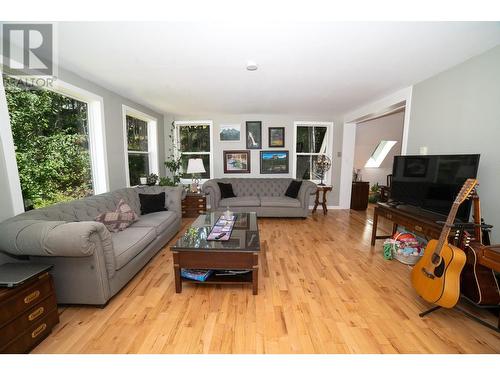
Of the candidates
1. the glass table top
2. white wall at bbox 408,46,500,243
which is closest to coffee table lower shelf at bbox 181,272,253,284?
the glass table top

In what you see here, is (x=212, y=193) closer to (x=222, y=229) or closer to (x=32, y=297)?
(x=222, y=229)

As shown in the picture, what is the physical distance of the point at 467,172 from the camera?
1886mm

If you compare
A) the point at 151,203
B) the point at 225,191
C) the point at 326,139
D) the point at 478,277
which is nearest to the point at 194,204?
the point at 225,191

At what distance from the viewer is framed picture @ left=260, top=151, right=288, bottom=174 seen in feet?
16.7

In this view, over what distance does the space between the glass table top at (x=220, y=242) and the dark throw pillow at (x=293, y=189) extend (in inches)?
78.7

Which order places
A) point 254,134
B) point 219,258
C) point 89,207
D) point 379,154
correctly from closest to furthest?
point 219,258
point 89,207
point 254,134
point 379,154

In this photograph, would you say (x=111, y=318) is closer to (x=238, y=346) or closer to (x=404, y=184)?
(x=238, y=346)

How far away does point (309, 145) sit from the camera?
521cm

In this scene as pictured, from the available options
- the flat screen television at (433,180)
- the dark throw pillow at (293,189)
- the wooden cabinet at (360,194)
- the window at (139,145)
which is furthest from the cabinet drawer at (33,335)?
the wooden cabinet at (360,194)

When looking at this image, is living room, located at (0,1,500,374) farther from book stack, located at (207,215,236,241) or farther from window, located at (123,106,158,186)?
window, located at (123,106,158,186)

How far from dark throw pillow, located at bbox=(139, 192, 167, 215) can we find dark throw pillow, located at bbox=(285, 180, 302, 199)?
8.80ft

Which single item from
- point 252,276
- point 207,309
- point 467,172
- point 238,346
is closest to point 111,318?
point 207,309

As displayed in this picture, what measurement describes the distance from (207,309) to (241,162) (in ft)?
12.5

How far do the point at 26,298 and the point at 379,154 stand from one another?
767cm
